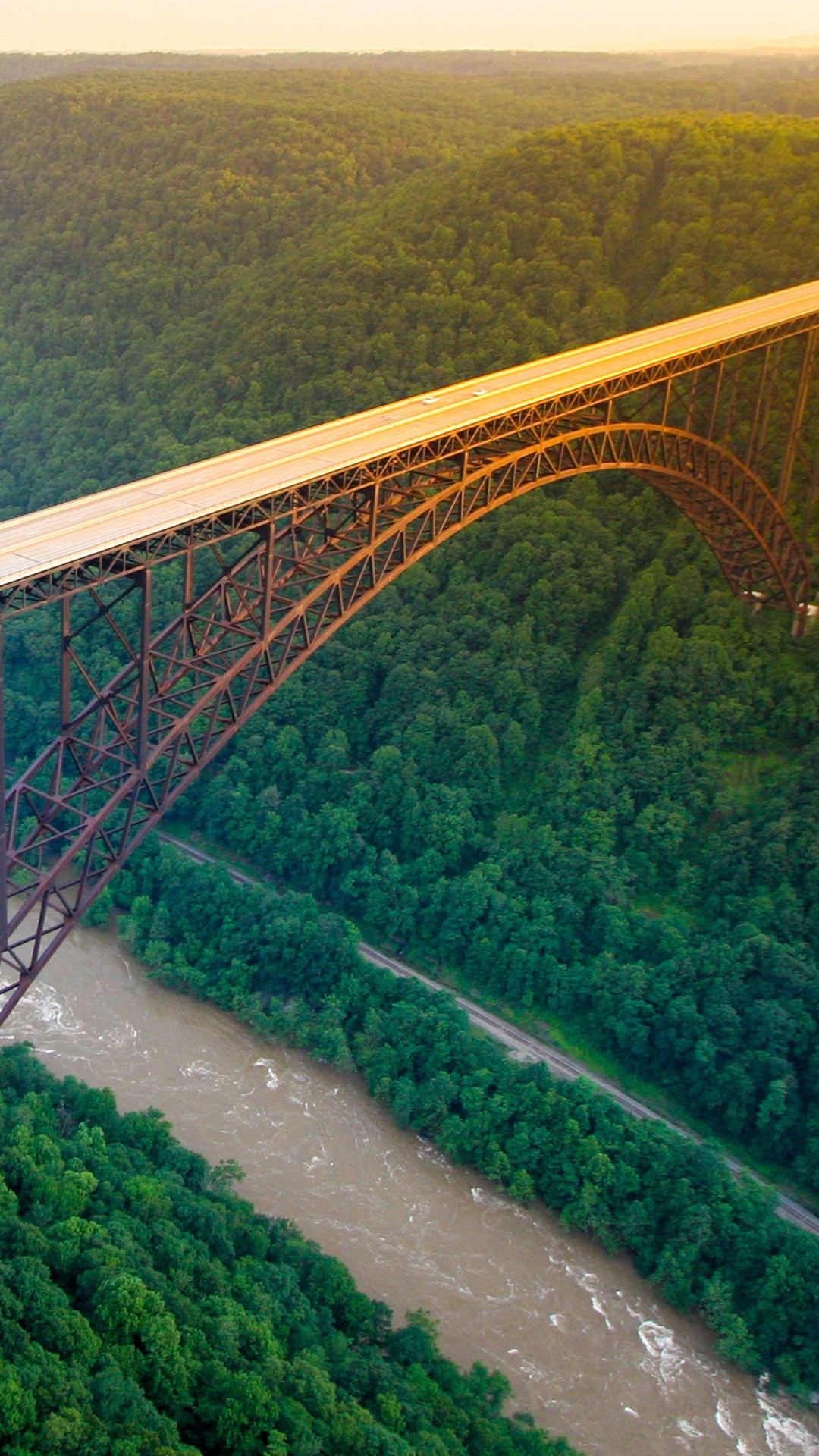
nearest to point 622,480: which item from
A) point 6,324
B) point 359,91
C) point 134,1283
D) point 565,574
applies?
point 565,574

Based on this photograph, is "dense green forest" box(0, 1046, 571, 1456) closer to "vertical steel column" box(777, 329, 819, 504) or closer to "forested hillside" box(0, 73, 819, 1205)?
"forested hillside" box(0, 73, 819, 1205)

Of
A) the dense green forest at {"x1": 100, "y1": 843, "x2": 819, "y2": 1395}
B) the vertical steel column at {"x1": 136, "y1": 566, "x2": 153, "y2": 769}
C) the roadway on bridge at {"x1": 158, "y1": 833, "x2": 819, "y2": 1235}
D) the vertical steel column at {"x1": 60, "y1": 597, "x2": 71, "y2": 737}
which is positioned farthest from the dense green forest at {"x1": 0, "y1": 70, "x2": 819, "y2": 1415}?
the vertical steel column at {"x1": 60, "y1": 597, "x2": 71, "y2": 737}

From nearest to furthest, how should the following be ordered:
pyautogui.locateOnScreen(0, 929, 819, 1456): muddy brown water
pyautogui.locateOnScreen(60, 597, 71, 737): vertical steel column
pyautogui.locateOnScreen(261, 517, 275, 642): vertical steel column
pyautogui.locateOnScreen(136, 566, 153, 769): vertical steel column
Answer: pyautogui.locateOnScreen(60, 597, 71, 737): vertical steel column
pyautogui.locateOnScreen(136, 566, 153, 769): vertical steel column
pyautogui.locateOnScreen(261, 517, 275, 642): vertical steel column
pyautogui.locateOnScreen(0, 929, 819, 1456): muddy brown water

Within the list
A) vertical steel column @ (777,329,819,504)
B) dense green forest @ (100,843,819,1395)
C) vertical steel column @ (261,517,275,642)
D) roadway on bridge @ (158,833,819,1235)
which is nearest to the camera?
vertical steel column @ (261,517,275,642)

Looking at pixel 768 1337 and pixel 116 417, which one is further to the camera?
pixel 116 417

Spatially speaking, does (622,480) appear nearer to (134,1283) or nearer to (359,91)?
(134,1283)

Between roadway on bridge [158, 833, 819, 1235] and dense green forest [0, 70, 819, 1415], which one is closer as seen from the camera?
roadway on bridge [158, 833, 819, 1235]
